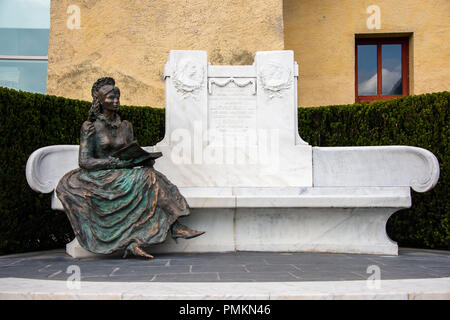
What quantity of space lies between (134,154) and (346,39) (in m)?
7.16

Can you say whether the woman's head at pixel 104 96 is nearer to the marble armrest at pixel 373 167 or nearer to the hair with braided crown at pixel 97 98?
the hair with braided crown at pixel 97 98

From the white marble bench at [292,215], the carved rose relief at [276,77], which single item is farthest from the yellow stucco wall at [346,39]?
the white marble bench at [292,215]

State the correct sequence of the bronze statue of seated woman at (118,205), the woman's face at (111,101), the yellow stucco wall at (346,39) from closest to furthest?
the bronze statue of seated woman at (118,205) < the woman's face at (111,101) < the yellow stucco wall at (346,39)

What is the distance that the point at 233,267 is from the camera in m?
4.00

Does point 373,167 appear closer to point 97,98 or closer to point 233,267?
point 233,267

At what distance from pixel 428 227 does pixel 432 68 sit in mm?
5407

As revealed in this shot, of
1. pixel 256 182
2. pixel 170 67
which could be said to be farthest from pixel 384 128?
pixel 170 67

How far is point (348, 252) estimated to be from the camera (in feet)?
16.8

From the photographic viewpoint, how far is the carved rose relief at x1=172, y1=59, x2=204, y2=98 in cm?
595

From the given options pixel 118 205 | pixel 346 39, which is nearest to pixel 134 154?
pixel 118 205

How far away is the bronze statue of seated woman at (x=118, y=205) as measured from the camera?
177 inches

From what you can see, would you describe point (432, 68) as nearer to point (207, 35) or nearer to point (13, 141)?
point (207, 35)

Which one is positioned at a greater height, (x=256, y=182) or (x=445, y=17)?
(x=445, y=17)

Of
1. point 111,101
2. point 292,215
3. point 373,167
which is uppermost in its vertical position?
point 111,101
